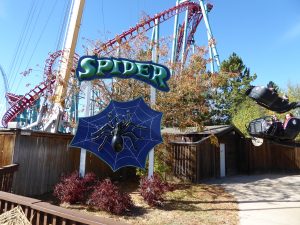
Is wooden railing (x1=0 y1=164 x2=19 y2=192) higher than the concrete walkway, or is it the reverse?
wooden railing (x1=0 y1=164 x2=19 y2=192)

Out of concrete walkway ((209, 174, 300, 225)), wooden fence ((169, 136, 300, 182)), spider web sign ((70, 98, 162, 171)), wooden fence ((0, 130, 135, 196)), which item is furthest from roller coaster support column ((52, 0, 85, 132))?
concrete walkway ((209, 174, 300, 225))

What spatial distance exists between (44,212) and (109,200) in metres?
4.21

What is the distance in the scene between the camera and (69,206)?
8719 mm

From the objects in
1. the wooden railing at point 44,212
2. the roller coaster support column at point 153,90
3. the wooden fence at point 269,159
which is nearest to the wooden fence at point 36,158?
the roller coaster support column at point 153,90

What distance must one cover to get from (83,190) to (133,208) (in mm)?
1682

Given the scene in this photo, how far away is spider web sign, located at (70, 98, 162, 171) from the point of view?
9.75 m

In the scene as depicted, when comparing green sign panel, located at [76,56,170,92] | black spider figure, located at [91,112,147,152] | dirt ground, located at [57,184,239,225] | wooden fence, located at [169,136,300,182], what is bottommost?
dirt ground, located at [57,184,239,225]

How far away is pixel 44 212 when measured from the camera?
4.17 meters

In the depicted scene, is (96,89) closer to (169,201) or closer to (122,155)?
(122,155)

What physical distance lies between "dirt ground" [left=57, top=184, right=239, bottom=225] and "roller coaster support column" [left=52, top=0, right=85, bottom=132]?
250 inches

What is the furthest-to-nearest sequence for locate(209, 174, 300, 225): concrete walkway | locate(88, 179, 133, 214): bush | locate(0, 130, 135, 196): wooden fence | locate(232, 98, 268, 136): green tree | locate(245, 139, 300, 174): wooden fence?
locate(232, 98, 268, 136): green tree, locate(245, 139, 300, 174): wooden fence, locate(0, 130, 135, 196): wooden fence, locate(209, 174, 300, 225): concrete walkway, locate(88, 179, 133, 214): bush

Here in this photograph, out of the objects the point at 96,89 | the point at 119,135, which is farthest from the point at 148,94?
the point at 119,135

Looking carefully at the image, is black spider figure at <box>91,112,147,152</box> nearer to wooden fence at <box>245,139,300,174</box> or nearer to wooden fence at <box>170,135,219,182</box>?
wooden fence at <box>170,135,219,182</box>

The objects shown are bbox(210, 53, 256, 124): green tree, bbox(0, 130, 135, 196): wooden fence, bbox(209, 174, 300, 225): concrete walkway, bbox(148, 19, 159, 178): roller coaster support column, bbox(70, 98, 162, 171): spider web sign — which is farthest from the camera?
bbox(210, 53, 256, 124): green tree
